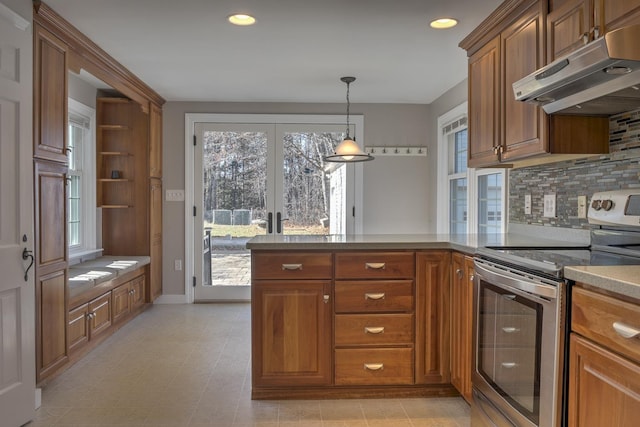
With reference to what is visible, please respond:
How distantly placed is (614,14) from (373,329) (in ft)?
6.13

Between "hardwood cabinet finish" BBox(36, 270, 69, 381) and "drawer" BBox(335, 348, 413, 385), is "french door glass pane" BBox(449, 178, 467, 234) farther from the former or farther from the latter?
"hardwood cabinet finish" BBox(36, 270, 69, 381)

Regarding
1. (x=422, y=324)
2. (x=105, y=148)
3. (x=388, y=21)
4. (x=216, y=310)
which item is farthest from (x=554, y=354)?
(x=105, y=148)

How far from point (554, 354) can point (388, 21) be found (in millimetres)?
2171

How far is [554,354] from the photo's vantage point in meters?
1.56

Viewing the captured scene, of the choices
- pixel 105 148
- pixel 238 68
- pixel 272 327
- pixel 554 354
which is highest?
pixel 238 68

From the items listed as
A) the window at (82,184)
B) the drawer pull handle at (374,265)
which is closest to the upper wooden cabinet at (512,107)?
the drawer pull handle at (374,265)

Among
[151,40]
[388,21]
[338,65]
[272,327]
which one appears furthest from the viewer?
[338,65]

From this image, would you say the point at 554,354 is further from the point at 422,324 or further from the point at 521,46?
the point at 521,46

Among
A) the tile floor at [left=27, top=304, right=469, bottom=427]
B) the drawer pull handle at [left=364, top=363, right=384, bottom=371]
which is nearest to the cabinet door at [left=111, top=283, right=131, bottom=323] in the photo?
the tile floor at [left=27, top=304, right=469, bottom=427]

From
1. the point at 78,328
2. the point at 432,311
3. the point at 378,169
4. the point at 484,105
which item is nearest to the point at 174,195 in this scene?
the point at 78,328

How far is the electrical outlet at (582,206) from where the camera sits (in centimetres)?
233

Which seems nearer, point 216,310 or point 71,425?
point 71,425

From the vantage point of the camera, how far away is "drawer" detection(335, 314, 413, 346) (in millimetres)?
2604

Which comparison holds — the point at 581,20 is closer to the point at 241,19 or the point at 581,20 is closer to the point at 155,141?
the point at 241,19
